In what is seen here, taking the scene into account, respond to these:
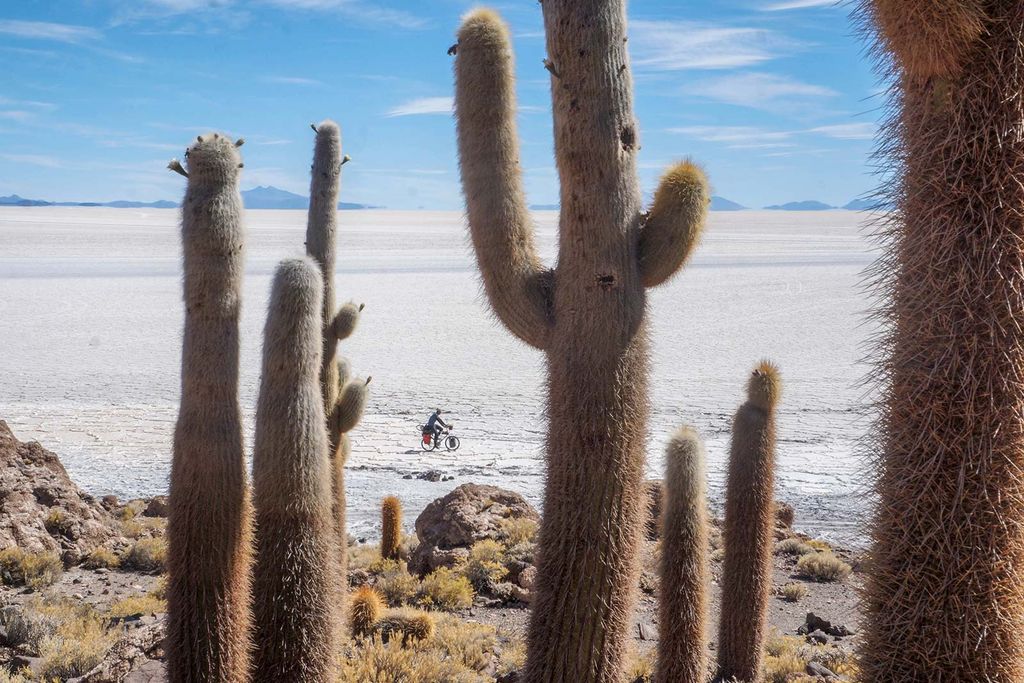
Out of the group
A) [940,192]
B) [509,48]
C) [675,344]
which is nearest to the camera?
[940,192]

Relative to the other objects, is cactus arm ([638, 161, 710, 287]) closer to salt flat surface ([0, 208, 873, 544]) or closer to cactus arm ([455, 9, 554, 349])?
salt flat surface ([0, 208, 873, 544])

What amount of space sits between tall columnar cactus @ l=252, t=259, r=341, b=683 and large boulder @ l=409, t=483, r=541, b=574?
203 inches

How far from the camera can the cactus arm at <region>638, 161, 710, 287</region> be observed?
4648 millimetres

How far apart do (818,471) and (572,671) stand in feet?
40.0

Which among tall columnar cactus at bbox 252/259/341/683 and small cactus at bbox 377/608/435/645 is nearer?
tall columnar cactus at bbox 252/259/341/683

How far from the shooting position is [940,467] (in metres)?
3.35

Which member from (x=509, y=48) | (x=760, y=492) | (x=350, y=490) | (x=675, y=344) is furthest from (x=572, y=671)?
(x=675, y=344)

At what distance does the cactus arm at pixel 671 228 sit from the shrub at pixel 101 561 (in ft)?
27.8

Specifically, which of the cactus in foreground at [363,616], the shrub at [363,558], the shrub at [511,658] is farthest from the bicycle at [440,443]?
the shrub at [511,658]

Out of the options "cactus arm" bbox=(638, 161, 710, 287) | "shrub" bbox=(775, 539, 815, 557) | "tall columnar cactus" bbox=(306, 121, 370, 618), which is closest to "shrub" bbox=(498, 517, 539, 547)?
"tall columnar cactus" bbox=(306, 121, 370, 618)

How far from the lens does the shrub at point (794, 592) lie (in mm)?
10148

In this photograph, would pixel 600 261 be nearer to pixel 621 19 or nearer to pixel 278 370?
pixel 621 19

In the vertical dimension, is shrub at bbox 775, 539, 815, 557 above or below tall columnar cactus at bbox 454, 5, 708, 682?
below

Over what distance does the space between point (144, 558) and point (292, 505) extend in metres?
6.30
